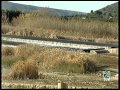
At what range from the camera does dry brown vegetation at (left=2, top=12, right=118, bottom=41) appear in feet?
140

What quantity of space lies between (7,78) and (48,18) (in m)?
34.1

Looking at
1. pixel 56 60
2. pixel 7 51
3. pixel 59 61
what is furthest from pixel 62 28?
pixel 59 61

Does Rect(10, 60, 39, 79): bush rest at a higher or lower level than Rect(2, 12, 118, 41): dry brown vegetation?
lower

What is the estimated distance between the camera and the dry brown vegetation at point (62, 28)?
140 ft

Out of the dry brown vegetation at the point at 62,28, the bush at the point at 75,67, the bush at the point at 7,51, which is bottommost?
the bush at the point at 75,67

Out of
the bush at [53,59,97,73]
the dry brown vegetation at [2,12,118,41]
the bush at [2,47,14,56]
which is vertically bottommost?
the bush at [53,59,97,73]

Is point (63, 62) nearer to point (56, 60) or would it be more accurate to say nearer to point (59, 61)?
point (59, 61)

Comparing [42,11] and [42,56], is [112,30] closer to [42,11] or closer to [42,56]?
[42,11]

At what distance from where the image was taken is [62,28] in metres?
46.1
